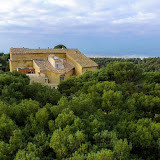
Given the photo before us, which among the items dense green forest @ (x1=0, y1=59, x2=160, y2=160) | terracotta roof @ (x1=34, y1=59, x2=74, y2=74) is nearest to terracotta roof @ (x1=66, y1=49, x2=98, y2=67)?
terracotta roof @ (x1=34, y1=59, x2=74, y2=74)

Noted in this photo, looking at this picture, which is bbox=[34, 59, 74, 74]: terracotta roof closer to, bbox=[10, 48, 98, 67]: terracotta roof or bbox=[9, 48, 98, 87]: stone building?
bbox=[9, 48, 98, 87]: stone building

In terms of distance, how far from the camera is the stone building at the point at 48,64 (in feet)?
81.1

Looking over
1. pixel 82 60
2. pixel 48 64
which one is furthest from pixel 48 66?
pixel 82 60

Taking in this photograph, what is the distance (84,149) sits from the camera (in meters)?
5.76

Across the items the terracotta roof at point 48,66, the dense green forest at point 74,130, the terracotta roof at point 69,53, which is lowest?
the dense green forest at point 74,130

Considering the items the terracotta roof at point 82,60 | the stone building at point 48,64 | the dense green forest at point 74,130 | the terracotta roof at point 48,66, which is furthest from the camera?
the terracotta roof at point 82,60

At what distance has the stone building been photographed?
973 inches

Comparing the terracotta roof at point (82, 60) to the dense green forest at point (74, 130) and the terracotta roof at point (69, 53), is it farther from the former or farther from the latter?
the dense green forest at point (74, 130)

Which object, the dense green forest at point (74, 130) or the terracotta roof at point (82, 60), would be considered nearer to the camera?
the dense green forest at point (74, 130)

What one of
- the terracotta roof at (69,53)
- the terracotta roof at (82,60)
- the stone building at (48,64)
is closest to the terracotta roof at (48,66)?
the stone building at (48,64)

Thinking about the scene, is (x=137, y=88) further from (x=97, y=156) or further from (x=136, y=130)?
(x=97, y=156)

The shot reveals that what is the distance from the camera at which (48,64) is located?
26719mm

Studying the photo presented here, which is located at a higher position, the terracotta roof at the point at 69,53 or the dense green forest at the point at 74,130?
the terracotta roof at the point at 69,53

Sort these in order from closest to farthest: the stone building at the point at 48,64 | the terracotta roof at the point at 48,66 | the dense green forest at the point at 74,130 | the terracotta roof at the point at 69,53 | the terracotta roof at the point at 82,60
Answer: the dense green forest at the point at 74,130 → the stone building at the point at 48,64 → the terracotta roof at the point at 48,66 → the terracotta roof at the point at 82,60 → the terracotta roof at the point at 69,53
